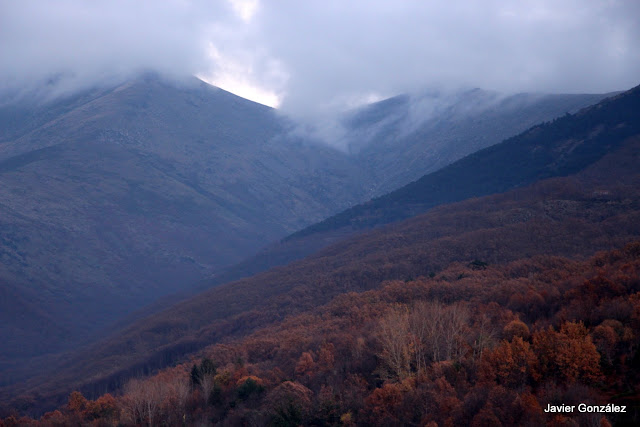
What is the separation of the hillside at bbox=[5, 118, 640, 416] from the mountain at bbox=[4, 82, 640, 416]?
0.80 feet

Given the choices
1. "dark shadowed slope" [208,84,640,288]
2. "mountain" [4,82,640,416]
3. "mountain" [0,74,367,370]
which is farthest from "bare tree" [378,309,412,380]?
"mountain" [0,74,367,370]

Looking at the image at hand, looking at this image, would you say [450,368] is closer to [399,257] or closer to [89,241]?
[399,257]

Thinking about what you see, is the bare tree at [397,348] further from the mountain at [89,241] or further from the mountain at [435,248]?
the mountain at [89,241]

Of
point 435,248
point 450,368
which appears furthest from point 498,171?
point 450,368

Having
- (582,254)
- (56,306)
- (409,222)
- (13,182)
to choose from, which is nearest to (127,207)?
(13,182)

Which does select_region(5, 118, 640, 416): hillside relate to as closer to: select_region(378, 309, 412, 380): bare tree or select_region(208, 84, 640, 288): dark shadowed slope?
select_region(208, 84, 640, 288): dark shadowed slope

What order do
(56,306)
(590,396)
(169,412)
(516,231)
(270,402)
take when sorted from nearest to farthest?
(590,396), (270,402), (169,412), (516,231), (56,306)

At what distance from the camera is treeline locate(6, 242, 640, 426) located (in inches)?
963

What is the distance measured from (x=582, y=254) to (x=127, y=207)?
145999mm

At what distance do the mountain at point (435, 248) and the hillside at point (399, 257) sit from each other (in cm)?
24

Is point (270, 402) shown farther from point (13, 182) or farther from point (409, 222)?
point (13, 182)

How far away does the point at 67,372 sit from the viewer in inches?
3561

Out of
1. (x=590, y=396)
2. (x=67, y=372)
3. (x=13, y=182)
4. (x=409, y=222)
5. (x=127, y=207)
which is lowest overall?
(x=67, y=372)

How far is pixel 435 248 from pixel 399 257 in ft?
20.4
